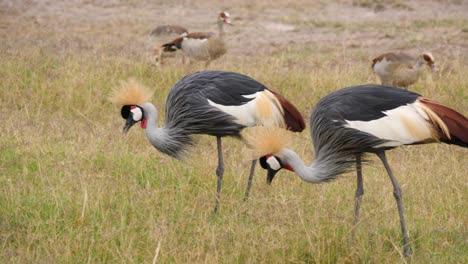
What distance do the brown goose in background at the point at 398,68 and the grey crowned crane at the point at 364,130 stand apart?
10.9 feet

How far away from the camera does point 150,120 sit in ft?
16.0

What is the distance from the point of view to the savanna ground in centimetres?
384

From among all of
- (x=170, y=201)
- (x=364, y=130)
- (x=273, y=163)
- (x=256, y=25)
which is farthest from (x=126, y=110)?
(x=256, y=25)

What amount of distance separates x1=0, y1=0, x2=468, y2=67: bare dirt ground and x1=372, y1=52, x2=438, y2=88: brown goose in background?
1.18 meters

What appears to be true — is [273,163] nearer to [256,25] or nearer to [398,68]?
[398,68]

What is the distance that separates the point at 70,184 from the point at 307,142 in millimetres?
2026

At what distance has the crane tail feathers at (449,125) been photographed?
399 centimetres

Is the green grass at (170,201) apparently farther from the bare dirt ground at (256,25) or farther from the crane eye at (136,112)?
the bare dirt ground at (256,25)

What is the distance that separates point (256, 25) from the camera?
11.8 meters

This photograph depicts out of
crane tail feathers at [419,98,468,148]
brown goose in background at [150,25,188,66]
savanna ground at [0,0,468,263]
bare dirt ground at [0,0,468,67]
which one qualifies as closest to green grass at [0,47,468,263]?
savanna ground at [0,0,468,263]

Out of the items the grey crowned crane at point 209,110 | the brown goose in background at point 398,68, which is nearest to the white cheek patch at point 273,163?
the grey crowned crane at point 209,110

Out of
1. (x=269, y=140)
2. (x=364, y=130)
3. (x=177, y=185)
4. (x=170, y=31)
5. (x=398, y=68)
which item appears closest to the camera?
(x=269, y=140)

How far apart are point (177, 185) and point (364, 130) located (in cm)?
134

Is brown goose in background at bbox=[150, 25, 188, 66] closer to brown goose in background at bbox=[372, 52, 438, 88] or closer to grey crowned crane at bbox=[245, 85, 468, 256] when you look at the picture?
brown goose in background at bbox=[372, 52, 438, 88]
